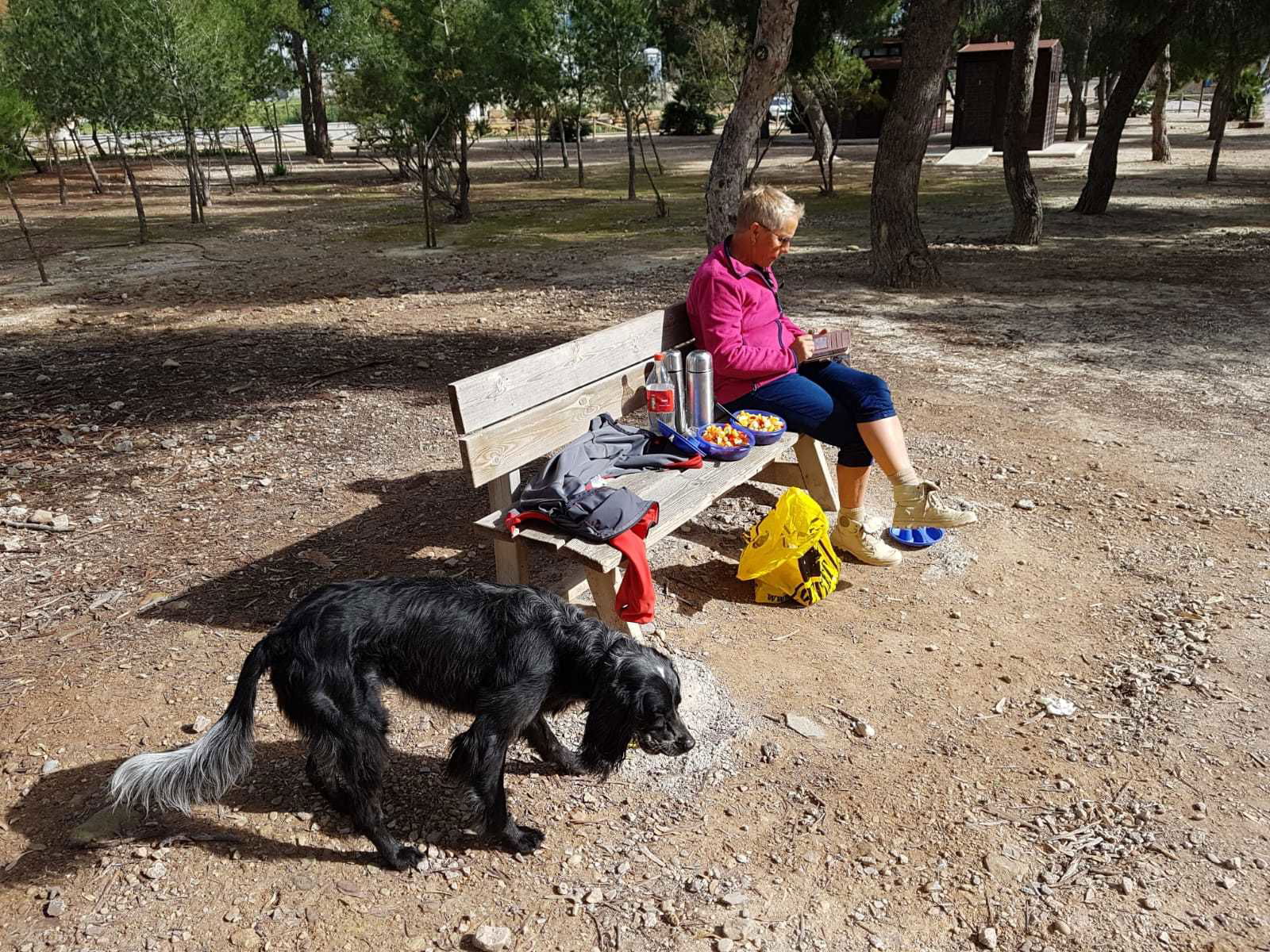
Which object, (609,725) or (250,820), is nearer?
(609,725)

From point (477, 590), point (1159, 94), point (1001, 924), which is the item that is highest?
point (1159, 94)

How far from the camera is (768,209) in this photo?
4.53 meters

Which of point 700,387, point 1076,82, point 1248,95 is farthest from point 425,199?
point 1248,95

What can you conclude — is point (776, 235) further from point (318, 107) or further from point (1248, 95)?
point (1248, 95)

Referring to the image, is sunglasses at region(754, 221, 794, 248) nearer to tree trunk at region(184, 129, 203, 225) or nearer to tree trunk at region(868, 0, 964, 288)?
tree trunk at region(868, 0, 964, 288)

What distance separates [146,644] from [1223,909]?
12.8ft

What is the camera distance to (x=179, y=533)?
17.1 ft

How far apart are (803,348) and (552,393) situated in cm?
127

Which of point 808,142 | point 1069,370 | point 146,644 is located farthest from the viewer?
point 808,142

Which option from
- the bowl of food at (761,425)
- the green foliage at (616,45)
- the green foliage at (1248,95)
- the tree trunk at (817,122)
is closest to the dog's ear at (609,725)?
the bowl of food at (761,425)

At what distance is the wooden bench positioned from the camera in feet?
12.3

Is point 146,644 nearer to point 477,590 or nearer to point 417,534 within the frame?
point 417,534

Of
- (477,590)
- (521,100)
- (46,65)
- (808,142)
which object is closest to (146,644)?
(477,590)

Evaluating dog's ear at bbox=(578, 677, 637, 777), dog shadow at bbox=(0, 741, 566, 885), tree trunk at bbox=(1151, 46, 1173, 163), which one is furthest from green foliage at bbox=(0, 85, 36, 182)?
tree trunk at bbox=(1151, 46, 1173, 163)
